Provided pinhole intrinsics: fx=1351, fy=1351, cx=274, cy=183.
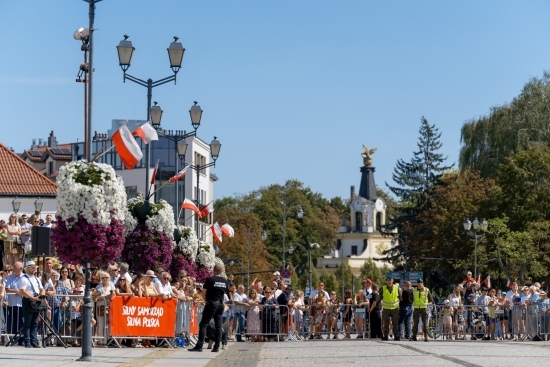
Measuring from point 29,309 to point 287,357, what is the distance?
5140mm

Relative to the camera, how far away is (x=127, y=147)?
90.9 ft

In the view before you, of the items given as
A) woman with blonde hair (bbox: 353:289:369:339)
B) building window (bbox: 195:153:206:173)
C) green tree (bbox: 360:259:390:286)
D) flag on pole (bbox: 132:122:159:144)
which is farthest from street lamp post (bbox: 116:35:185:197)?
green tree (bbox: 360:259:390:286)

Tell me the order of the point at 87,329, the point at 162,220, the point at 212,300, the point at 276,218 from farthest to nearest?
the point at 276,218 → the point at 162,220 → the point at 212,300 → the point at 87,329

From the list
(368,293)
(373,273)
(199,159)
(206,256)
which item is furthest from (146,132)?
(373,273)

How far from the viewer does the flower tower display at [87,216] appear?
23.4 m

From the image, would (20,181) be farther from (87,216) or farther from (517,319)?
(87,216)

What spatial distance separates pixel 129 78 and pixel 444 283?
240 ft

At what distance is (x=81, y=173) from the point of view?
23.7 metres

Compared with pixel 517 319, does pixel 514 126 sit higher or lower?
higher

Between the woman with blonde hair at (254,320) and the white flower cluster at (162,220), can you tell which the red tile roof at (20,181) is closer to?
the woman with blonde hair at (254,320)

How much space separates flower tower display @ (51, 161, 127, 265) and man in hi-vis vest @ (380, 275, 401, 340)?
A: 13.5 m

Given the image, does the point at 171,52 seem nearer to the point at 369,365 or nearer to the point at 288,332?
the point at 288,332

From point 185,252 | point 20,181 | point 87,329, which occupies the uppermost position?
point 20,181

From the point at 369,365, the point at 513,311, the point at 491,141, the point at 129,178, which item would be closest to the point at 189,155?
the point at 129,178
